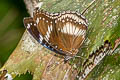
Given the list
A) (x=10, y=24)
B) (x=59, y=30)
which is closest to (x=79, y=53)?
(x=59, y=30)

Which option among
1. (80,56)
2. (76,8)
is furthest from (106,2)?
(80,56)

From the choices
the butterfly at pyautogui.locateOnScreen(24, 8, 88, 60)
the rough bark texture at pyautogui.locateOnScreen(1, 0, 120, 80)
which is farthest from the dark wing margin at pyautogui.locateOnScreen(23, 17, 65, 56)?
the rough bark texture at pyautogui.locateOnScreen(1, 0, 120, 80)

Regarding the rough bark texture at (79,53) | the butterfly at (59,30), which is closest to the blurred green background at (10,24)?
the rough bark texture at (79,53)

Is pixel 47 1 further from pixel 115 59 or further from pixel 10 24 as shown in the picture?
pixel 115 59

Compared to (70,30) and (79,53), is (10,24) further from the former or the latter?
(79,53)

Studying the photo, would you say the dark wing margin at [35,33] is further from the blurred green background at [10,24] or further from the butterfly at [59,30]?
the blurred green background at [10,24]

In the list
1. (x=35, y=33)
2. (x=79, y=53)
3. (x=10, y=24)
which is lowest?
(x=10, y=24)
